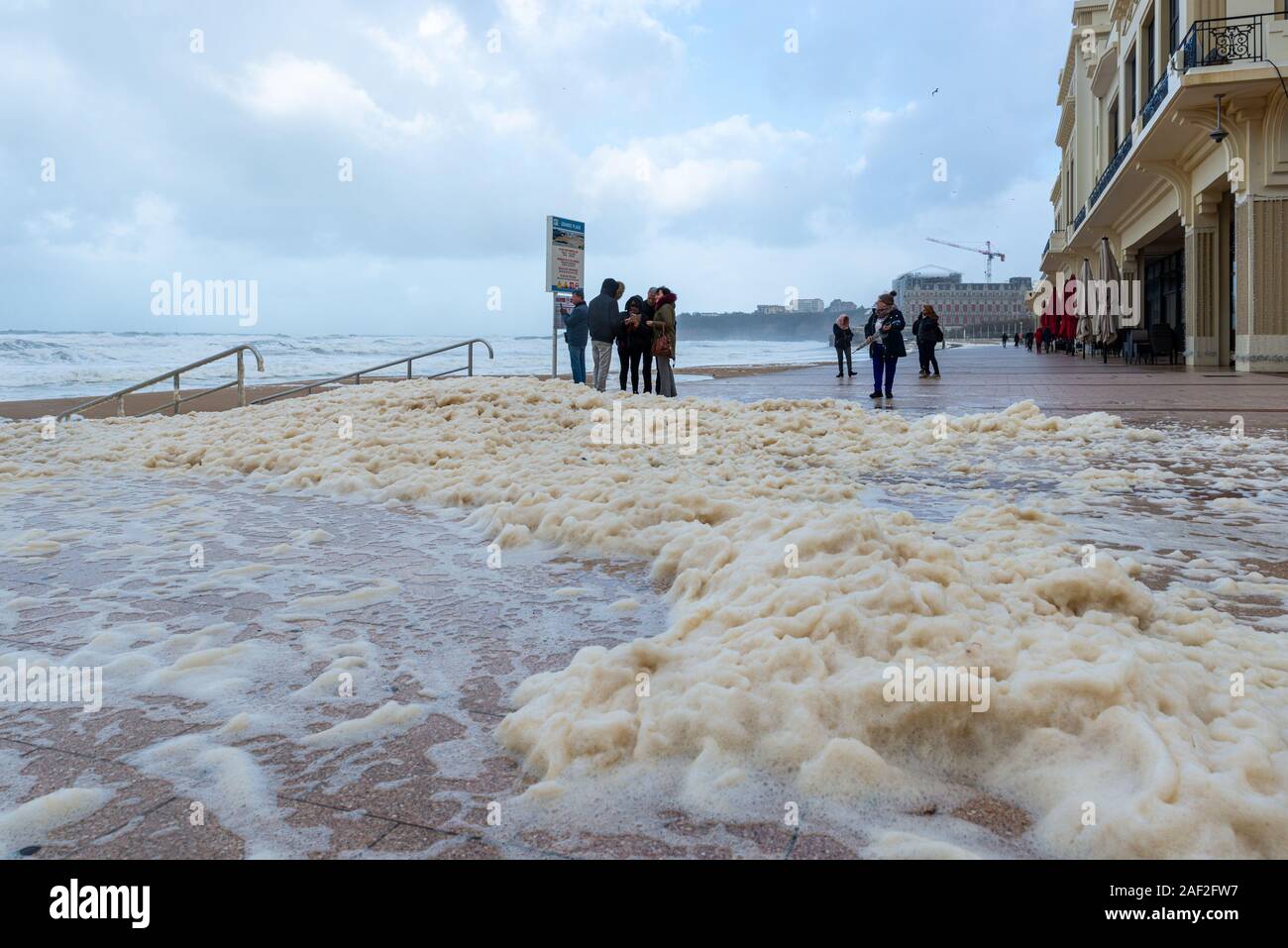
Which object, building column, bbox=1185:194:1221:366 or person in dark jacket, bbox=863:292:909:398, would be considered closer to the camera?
person in dark jacket, bbox=863:292:909:398

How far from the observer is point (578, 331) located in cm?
1491

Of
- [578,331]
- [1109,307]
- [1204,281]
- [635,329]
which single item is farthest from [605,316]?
[1109,307]

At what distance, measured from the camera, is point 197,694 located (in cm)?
272

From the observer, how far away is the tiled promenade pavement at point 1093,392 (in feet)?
34.5

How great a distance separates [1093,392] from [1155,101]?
7.94 metres

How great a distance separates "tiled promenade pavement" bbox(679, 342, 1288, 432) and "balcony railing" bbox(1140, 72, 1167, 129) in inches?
199

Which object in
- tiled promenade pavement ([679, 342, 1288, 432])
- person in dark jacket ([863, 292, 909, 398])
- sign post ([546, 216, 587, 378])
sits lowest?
tiled promenade pavement ([679, 342, 1288, 432])

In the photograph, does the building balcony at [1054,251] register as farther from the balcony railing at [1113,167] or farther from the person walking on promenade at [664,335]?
the person walking on promenade at [664,335]

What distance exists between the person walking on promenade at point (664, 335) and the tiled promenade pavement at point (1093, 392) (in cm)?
115

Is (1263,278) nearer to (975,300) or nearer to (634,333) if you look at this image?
(634,333)

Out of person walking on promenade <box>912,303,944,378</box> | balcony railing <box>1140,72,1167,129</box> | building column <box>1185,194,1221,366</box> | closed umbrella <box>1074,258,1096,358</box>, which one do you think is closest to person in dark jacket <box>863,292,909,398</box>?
person walking on promenade <box>912,303,944,378</box>

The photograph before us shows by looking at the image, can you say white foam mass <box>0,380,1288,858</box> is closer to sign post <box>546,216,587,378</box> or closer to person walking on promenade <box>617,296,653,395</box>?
person walking on promenade <box>617,296,653,395</box>

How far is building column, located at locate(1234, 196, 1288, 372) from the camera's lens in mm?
17156
